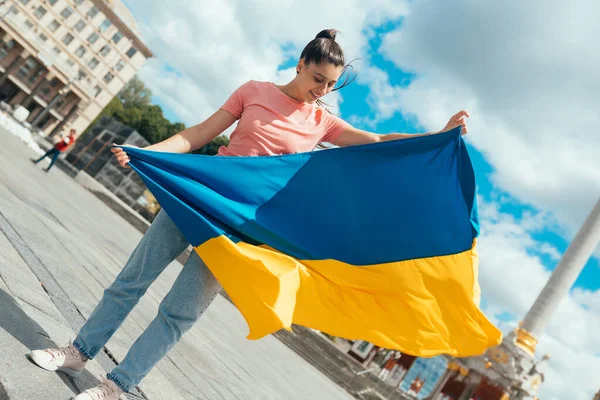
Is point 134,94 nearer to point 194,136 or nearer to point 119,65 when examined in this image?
point 119,65

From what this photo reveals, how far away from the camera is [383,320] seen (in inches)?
163

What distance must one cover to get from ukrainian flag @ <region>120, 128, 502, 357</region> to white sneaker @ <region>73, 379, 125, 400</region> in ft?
2.57

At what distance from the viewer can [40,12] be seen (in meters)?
65.9

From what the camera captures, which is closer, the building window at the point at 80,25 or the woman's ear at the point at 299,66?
the woman's ear at the point at 299,66

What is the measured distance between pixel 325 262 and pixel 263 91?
119cm

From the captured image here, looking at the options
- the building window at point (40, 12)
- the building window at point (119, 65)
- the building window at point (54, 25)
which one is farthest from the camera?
the building window at point (119, 65)

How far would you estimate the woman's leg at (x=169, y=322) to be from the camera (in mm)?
3197

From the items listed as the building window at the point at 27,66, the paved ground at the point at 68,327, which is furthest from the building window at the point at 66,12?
the paved ground at the point at 68,327

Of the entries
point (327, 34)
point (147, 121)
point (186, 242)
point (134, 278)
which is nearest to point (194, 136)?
point (186, 242)

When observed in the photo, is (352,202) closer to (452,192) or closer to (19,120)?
(452,192)

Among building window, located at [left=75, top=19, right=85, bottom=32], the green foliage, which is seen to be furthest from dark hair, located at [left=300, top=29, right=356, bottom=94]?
building window, located at [left=75, top=19, right=85, bottom=32]

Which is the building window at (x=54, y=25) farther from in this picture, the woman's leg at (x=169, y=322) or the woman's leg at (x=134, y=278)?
the woman's leg at (x=169, y=322)

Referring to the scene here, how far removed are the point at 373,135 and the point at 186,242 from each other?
1505mm

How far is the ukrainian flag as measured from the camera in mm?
3355
